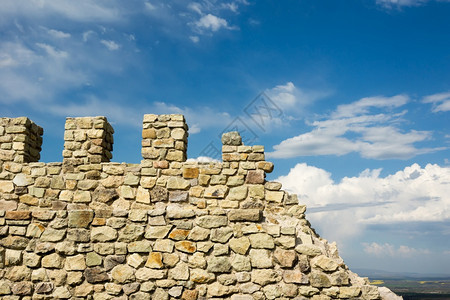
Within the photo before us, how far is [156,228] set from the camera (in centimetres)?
648

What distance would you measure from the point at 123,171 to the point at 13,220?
227cm

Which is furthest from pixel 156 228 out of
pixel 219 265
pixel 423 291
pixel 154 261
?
pixel 423 291

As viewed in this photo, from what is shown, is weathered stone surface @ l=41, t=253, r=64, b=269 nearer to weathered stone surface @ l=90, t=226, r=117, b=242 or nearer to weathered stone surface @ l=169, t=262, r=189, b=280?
weathered stone surface @ l=90, t=226, r=117, b=242

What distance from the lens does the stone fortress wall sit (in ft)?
20.2

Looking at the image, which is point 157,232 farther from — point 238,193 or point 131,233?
point 238,193

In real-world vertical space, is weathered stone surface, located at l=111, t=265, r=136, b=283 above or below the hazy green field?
above

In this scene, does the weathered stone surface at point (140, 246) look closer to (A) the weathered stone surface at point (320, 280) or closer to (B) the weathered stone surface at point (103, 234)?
(B) the weathered stone surface at point (103, 234)

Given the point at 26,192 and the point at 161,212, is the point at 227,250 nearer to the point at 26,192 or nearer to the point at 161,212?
the point at 161,212

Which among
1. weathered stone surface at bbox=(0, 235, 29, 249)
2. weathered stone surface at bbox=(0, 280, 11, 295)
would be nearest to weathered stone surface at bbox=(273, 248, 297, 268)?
weathered stone surface at bbox=(0, 235, 29, 249)

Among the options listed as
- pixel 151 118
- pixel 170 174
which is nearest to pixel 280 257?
pixel 170 174

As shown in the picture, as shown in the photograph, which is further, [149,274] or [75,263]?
[75,263]

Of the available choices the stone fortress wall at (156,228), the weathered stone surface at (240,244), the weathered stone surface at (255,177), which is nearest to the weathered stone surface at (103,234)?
the stone fortress wall at (156,228)

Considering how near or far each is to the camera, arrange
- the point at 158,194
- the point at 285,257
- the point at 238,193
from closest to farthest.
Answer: the point at 285,257 < the point at 238,193 < the point at 158,194

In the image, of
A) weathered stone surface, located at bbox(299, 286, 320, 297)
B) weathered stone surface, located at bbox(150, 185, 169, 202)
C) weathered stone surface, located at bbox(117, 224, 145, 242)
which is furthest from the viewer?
weathered stone surface, located at bbox(150, 185, 169, 202)
